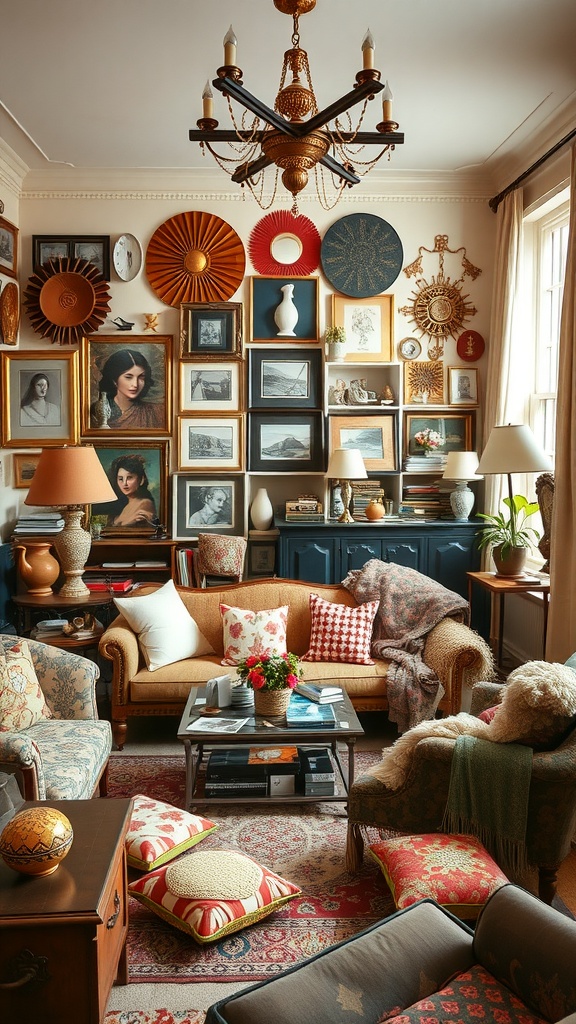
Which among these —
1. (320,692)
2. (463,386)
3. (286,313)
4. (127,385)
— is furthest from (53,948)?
(463,386)

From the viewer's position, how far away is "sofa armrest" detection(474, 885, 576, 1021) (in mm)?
1657

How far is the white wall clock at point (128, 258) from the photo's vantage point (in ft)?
19.4

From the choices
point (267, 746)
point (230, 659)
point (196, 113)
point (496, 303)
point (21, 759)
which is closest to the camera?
point (21, 759)

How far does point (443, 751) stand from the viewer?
2.80m

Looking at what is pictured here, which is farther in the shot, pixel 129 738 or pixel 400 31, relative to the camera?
pixel 129 738

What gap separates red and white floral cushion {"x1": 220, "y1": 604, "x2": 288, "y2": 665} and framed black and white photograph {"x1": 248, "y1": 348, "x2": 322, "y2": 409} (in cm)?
204

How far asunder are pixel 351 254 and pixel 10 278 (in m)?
2.47

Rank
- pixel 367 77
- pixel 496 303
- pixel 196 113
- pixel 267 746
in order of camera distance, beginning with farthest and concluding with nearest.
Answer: pixel 496 303 → pixel 196 113 → pixel 267 746 → pixel 367 77

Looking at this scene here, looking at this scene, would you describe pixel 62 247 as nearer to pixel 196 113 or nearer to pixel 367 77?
pixel 196 113

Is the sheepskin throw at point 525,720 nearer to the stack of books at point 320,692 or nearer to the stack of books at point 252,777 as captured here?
the stack of books at point 252,777

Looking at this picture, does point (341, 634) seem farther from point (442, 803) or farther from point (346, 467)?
point (442, 803)

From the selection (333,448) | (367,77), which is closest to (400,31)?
(367,77)

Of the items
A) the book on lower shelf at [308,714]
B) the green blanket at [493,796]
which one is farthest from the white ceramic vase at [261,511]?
the green blanket at [493,796]

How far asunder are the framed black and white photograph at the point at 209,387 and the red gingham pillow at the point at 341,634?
2.03 meters
